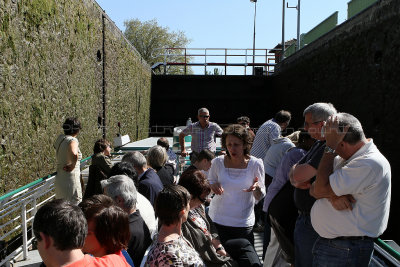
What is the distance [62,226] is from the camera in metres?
1.75

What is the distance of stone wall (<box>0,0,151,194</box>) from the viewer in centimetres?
510

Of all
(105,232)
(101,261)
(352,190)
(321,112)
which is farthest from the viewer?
(321,112)

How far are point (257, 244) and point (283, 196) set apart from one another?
2194 millimetres

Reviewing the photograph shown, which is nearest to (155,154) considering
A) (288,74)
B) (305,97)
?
(305,97)

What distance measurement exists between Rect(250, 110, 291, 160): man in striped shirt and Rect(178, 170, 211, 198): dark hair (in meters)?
2.39

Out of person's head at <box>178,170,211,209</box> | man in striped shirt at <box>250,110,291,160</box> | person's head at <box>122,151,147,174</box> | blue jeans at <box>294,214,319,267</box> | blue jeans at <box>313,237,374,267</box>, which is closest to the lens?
blue jeans at <box>313,237,374,267</box>

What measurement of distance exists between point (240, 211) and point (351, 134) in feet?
4.86

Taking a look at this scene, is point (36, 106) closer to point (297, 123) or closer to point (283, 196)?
point (283, 196)

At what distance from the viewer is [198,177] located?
318 cm

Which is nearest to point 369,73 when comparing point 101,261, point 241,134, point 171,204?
point 241,134

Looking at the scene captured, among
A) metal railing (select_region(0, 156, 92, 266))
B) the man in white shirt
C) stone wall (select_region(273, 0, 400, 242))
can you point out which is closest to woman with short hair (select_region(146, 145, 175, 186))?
metal railing (select_region(0, 156, 92, 266))

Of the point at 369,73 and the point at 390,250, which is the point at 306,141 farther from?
the point at 369,73

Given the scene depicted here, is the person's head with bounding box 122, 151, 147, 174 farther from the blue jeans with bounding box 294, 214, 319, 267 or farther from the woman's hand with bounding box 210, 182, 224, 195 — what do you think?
the blue jeans with bounding box 294, 214, 319, 267

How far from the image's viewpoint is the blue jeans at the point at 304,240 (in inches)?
114
